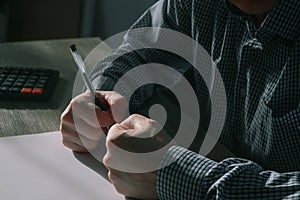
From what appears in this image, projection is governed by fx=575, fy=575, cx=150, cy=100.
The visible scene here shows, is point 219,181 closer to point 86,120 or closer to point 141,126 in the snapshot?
point 141,126

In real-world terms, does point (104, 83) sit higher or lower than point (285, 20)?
lower

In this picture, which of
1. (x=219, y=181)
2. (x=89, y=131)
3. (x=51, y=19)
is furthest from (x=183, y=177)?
(x=51, y=19)

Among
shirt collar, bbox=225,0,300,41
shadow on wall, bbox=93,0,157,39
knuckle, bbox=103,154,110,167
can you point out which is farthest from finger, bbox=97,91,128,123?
shadow on wall, bbox=93,0,157,39

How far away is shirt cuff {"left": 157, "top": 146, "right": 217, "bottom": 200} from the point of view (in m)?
0.75

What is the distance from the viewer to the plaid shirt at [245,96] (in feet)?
2.44

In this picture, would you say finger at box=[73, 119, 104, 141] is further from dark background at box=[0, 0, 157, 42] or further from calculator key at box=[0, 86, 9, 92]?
dark background at box=[0, 0, 157, 42]

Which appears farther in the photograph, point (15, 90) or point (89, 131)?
point (15, 90)

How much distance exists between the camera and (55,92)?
107 cm

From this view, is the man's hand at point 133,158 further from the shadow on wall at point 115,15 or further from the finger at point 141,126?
the shadow on wall at point 115,15

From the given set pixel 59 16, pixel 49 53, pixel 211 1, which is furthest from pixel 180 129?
pixel 59 16

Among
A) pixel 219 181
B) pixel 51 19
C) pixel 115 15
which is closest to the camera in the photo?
pixel 219 181

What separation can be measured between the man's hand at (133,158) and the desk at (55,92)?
17cm

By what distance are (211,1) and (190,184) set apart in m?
0.40

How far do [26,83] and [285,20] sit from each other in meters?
0.47
